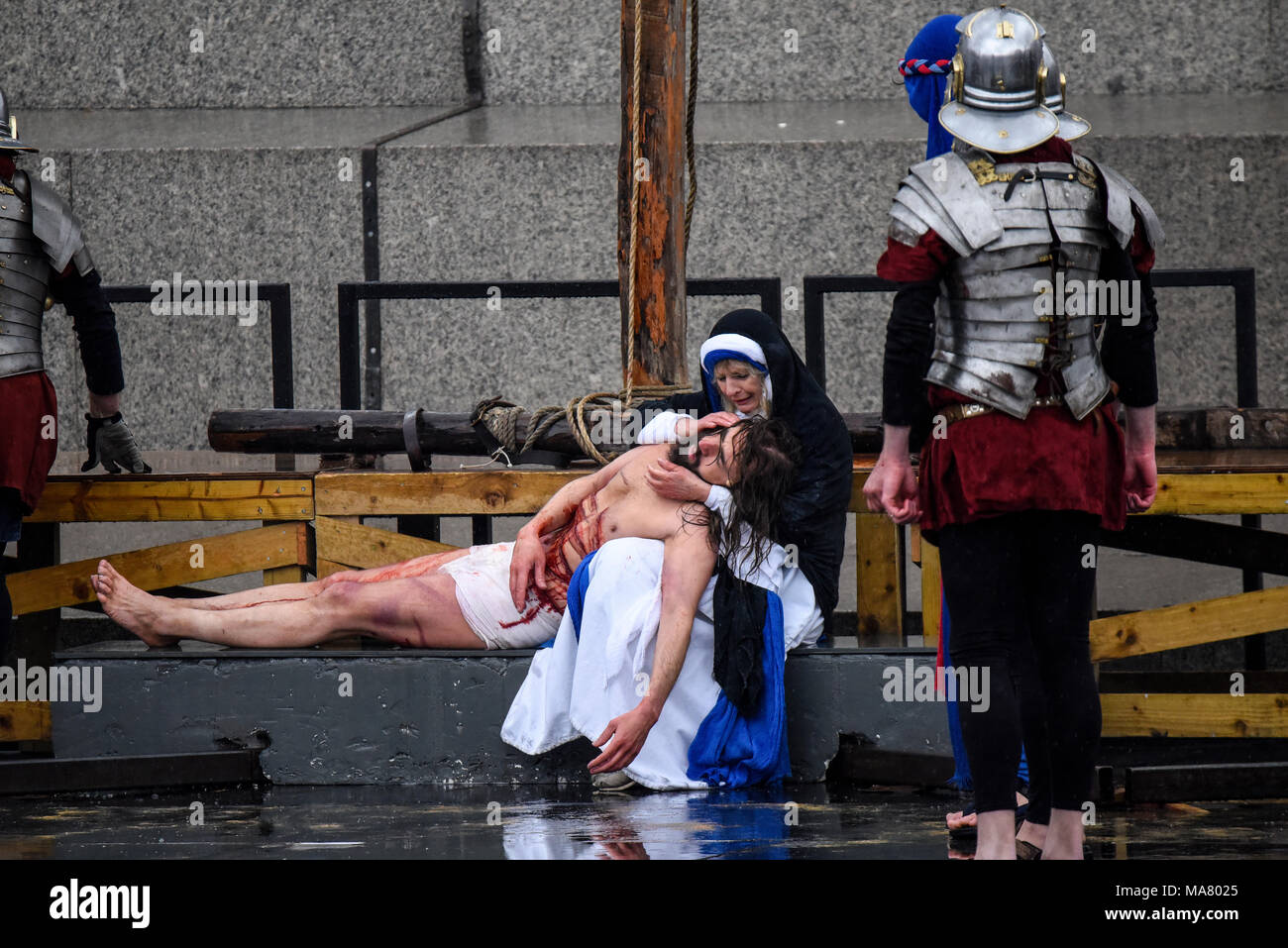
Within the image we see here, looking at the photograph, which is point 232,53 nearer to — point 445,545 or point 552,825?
point 445,545

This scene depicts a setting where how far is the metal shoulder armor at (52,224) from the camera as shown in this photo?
18.6 ft

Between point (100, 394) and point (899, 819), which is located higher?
point (100, 394)

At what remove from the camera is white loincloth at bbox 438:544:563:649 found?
18.0 ft

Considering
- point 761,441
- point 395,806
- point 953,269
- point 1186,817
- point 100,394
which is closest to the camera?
point 953,269

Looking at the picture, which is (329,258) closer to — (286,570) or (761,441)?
(286,570)

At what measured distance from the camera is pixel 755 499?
5.22m

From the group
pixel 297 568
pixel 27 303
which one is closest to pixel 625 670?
pixel 297 568

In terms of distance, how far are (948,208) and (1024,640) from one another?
3.02ft

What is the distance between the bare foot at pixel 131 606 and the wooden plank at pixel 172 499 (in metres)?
0.43

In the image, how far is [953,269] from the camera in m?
3.64
